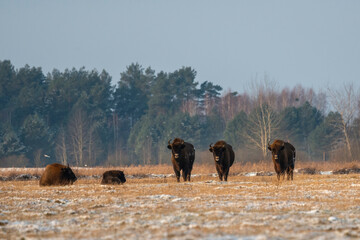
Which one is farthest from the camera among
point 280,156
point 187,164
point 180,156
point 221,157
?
point 187,164

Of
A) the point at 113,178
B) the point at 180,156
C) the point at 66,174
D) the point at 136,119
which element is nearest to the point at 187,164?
the point at 180,156

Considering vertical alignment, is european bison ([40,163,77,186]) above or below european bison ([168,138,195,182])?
below

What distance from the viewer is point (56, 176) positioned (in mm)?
25188

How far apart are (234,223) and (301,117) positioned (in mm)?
76940

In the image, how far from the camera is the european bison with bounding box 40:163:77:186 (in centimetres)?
2509

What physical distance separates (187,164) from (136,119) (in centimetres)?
7853

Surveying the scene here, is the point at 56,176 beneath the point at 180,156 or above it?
beneath

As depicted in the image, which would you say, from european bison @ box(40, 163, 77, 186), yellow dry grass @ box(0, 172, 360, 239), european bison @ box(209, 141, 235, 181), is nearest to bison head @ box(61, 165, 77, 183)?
european bison @ box(40, 163, 77, 186)

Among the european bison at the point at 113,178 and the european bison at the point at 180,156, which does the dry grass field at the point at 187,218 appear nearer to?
the european bison at the point at 113,178

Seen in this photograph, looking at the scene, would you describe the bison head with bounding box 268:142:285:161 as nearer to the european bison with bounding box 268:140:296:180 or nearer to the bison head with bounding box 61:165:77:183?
the european bison with bounding box 268:140:296:180

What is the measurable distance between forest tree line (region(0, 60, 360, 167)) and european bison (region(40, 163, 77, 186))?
40.4 metres

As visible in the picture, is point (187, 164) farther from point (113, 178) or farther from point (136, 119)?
point (136, 119)

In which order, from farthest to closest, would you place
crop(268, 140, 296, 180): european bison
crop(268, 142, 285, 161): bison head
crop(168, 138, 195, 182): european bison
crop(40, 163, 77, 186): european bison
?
1. crop(168, 138, 195, 182): european bison
2. crop(268, 140, 296, 180): european bison
3. crop(268, 142, 285, 161): bison head
4. crop(40, 163, 77, 186): european bison

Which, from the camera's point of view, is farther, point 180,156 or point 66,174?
point 180,156
